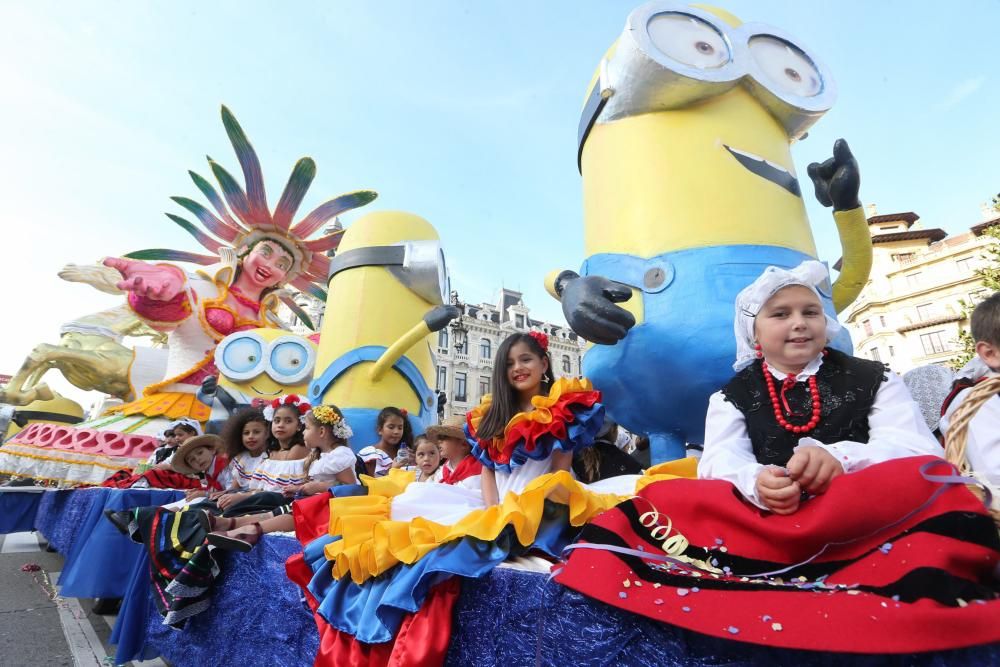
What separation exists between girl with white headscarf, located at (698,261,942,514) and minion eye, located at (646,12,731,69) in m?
2.05

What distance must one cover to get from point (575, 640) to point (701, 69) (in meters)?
2.93

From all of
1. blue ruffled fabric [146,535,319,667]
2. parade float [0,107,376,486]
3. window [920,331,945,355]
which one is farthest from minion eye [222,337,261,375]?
window [920,331,945,355]

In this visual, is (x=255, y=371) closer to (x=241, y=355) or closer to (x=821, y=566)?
(x=241, y=355)

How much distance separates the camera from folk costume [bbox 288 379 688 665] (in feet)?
3.85

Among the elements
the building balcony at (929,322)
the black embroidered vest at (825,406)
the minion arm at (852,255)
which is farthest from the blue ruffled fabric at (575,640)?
the building balcony at (929,322)

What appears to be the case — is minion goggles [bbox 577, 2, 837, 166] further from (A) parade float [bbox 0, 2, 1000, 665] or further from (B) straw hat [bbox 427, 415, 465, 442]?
(B) straw hat [bbox 427, 415, 465, 442]

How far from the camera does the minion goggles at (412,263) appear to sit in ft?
16.4

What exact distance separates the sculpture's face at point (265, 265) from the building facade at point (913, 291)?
18.9 m

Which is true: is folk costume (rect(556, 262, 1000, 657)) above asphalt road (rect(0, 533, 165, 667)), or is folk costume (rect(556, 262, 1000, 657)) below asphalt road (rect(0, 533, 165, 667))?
above

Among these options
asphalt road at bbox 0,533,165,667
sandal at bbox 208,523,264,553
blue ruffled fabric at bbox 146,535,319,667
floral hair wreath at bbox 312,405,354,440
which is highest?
floral hair wreath at bbox 312,405,354,440

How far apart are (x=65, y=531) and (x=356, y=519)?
4.40 m

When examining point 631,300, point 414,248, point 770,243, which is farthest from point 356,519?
point 414,248

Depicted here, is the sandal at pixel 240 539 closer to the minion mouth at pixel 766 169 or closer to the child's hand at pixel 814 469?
the child's hand at pixel 814 469

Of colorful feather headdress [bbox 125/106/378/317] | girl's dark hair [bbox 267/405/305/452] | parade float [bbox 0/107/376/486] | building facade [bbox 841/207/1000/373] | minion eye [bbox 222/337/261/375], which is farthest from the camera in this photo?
building facade [bbox 841/207/1000/373]
